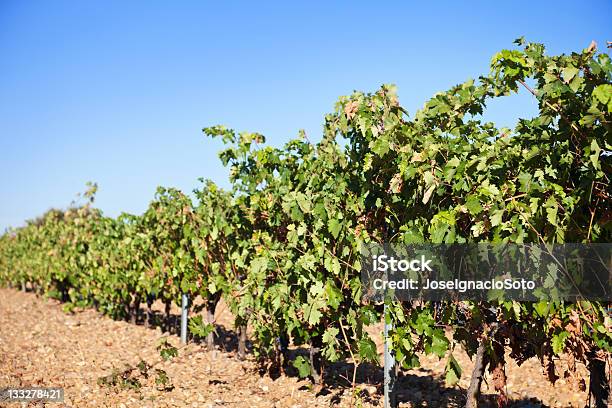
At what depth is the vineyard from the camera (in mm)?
3381

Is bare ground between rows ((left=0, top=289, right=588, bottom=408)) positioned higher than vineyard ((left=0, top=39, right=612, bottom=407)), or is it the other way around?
vineyard ((left=0, top=39, right=612, bottom=407))

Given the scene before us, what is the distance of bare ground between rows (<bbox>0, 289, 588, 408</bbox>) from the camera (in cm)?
589

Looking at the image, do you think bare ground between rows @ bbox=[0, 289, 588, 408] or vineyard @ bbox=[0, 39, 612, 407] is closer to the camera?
vineyard @ bbox=[0, 39, 612, 407]

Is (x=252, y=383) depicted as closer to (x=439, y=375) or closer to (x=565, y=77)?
(x=439, y=375)

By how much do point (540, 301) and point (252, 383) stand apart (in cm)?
422

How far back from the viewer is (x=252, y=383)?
6754mm

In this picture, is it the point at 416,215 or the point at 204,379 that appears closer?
the point at 416,215

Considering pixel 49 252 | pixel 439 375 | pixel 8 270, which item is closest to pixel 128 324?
pixel 49 252

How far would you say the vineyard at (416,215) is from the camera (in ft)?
11.1

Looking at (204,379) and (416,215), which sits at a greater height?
(416,215)

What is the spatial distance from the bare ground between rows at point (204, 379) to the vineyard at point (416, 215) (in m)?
0.38

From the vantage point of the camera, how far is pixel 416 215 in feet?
14.9

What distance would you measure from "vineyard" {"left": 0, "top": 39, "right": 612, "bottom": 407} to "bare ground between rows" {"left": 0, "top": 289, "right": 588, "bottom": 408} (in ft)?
1.25

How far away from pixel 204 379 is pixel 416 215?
12.8 feet
